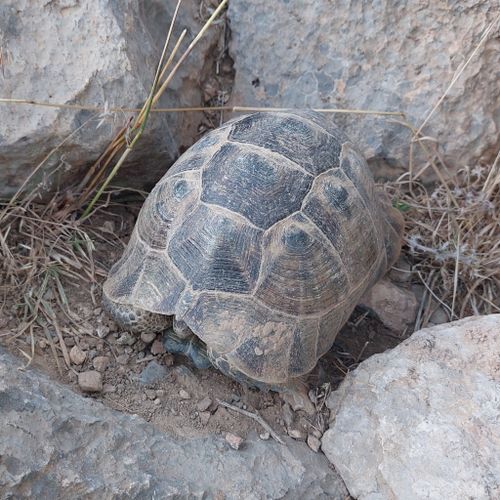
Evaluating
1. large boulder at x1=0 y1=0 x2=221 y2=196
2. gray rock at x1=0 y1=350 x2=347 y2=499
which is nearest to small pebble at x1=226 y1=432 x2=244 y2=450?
gray rock at x1=0 y1=350 x2=347 y2=499

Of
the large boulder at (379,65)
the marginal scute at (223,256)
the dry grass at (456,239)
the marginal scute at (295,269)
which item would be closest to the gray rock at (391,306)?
the dry grass at (456,239)

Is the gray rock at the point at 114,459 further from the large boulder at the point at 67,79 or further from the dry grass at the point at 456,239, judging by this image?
the dry grass at the point at 456,239

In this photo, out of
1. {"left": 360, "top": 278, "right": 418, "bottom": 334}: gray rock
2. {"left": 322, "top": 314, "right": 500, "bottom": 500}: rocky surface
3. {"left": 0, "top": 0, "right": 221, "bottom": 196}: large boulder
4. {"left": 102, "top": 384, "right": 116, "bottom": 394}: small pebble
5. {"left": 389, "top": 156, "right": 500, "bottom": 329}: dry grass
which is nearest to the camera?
{"left": 322, "top": 314, "right": 500, "bottom": 500}: rocky surface

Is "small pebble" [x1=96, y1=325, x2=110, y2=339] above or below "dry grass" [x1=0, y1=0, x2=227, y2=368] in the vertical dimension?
below

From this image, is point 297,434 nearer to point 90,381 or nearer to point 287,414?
point 287,414

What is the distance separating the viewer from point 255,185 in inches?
88.3

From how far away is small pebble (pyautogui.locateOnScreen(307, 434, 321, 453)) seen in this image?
2312 millimetres

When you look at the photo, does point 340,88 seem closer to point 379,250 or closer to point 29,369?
point 379,250

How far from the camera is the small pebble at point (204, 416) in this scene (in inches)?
90.3

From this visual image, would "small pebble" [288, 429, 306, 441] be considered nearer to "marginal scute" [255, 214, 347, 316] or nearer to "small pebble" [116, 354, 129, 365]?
"marginal scute" [255, 214, 347, 316]

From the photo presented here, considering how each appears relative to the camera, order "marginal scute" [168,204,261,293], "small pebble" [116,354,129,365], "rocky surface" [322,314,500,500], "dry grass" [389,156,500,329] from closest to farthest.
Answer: "rocky surface" [322,314,500,500] < "marginal scute" [168,204,261,293] < "small pebble" [116,354,129,365] < "dry grass" [389,156,500,329]

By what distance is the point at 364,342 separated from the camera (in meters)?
2.80

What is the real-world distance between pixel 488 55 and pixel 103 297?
2.06 meters

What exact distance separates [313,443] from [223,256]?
737 millimetres
